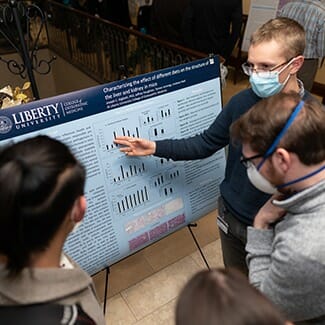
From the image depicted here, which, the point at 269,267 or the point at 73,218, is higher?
the point at 73,218

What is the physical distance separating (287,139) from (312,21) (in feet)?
8.59

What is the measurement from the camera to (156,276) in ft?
7.46

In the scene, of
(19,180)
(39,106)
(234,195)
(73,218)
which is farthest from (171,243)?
(19,180)

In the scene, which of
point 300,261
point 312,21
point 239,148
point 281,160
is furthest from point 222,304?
point 312,21

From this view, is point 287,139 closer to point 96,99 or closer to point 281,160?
point 281,160

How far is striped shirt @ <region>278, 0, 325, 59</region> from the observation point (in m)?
2.95

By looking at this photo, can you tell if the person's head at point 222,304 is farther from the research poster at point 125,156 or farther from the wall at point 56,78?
the wall at point 56,78

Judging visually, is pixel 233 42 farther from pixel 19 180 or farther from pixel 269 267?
pixel 19 180

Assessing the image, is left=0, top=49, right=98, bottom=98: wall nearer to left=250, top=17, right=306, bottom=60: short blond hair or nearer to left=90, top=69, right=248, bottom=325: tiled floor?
left=90, top=69, right=248, bottom=325: tiled floor

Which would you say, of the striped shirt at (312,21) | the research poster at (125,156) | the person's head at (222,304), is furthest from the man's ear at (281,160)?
the striped shirt at (312,21)

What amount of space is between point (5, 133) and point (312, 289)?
114cm

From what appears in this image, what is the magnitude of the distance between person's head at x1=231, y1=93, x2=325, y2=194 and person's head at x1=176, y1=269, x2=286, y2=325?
0.44 m

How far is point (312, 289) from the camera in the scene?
2.84 ft

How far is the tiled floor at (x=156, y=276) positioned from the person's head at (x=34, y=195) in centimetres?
130
